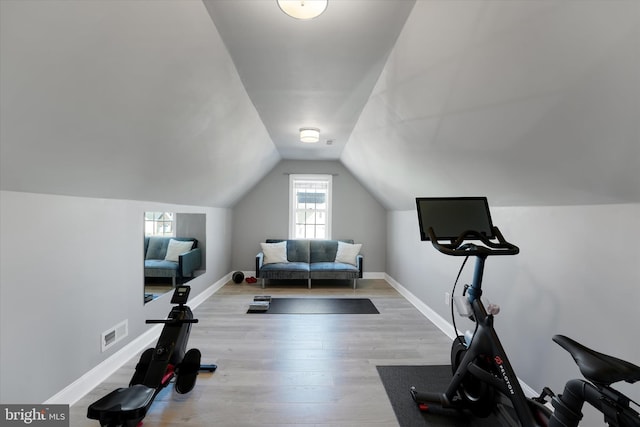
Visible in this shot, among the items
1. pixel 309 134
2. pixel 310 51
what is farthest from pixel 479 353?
pixel 309 134

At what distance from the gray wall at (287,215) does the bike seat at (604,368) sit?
15.5 feet

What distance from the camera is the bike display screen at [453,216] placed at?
1.62m

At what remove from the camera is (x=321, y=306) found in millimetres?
3980

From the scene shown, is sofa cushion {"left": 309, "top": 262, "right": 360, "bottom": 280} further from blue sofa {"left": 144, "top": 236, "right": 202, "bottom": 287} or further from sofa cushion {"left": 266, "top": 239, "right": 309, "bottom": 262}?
blue sofa {"left": 144, "top": 236, "right": 202, "bottom": 287}

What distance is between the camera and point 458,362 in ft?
6.27

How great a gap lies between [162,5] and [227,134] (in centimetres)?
160

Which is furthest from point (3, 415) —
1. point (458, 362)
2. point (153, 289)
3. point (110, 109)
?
point (458, 362)

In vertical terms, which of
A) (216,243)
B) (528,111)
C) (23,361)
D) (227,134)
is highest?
(227,134)

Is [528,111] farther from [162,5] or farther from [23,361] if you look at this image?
[23,361]

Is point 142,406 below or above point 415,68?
below

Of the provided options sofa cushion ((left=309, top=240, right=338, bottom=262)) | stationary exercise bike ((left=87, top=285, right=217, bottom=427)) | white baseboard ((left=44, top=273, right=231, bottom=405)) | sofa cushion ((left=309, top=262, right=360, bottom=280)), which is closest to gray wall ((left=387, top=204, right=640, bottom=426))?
stationary exercise bike ((left=87, top=285, right=217, bottom=427))

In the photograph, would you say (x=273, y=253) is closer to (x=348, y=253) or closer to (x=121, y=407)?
(x=348, y=253)

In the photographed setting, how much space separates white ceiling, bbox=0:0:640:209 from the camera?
1067mm

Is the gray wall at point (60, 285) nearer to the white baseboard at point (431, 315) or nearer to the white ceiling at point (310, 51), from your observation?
the white ceiling at point (310, 51)
